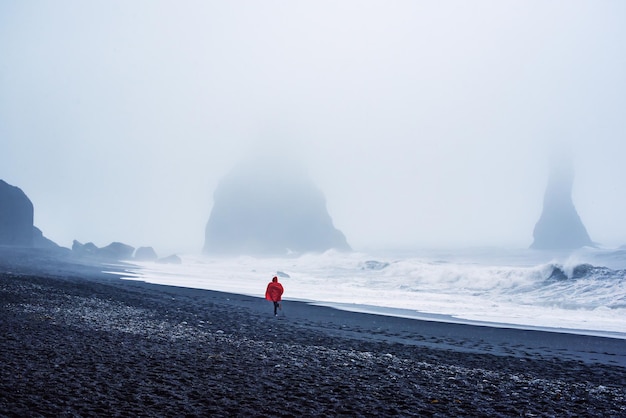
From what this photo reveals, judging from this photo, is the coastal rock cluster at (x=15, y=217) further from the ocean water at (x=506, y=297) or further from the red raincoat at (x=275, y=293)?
the red raincoat at (x=275, y=293)

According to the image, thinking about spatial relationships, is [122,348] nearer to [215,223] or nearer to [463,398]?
[463,398]

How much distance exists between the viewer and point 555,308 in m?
29.3

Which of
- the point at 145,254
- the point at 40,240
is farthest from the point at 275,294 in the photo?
the point at 40,240

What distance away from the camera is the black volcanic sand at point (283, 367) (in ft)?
27.5

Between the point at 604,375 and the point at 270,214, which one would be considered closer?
the point at 604,375

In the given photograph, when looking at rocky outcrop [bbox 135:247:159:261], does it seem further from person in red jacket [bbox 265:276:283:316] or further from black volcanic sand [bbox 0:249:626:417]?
black volcanic sand [bbox 0:249:626:417]

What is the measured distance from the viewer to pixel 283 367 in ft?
37.8

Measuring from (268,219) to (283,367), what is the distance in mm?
173672

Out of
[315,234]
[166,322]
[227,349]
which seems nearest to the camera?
[227,349]

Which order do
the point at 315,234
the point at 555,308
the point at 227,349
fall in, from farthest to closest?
1. the point at 315,234
2. the point at 555,308
3. the point at 227,349

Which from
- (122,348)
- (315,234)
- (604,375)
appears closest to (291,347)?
(122,348)

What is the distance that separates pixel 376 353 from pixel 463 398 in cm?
457

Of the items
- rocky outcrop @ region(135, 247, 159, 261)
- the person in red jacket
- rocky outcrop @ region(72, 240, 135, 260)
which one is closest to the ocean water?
→ the person in red jacket

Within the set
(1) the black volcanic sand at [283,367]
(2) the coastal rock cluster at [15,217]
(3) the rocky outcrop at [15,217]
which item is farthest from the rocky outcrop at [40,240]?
(1) the black volcanic sand at [283,367]
